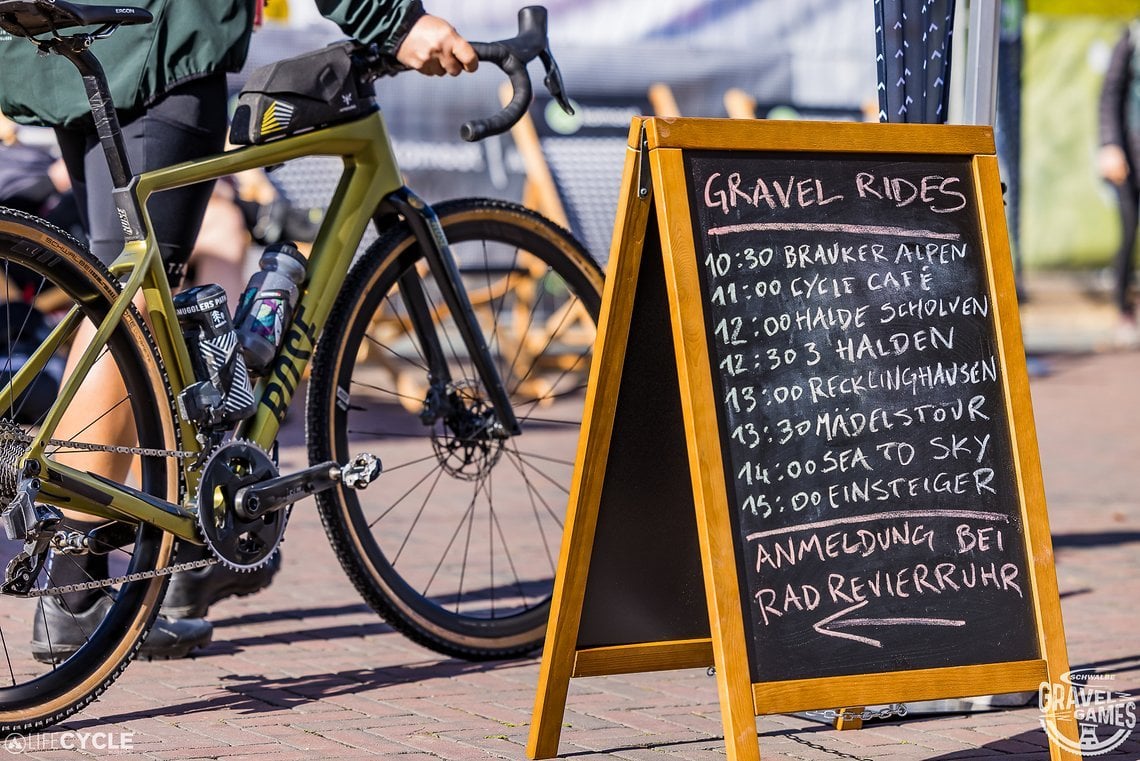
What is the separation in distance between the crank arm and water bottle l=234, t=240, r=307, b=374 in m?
0.26

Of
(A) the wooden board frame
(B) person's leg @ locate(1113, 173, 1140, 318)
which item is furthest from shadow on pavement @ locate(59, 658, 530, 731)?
(B) person's leg @ locate(1113, 173, 1140, 318)

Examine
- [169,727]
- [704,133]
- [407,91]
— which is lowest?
[169,727]

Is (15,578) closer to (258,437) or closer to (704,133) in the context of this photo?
(258,437)

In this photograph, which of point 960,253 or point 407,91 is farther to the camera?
point 407,91

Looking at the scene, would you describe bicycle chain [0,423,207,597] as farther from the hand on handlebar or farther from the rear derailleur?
the hand on handlebar

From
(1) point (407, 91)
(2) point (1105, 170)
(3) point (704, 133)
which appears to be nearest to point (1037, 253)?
(2) point (1105, 170)

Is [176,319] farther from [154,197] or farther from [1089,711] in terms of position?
[1089,711]

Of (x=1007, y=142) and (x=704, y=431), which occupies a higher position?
(x=1007, y=142)

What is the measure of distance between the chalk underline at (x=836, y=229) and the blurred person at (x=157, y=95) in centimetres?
89

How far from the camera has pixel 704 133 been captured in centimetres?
310

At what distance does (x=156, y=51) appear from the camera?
365 centimetres

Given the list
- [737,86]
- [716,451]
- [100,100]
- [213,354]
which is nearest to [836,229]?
[716,451]

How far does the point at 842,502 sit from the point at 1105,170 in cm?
951

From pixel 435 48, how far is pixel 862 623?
153 cm
